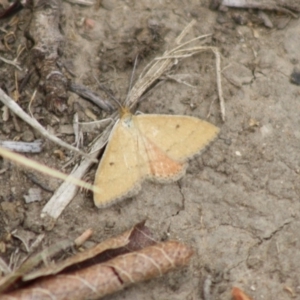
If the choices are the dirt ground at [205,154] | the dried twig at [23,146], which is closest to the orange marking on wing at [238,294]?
the dirt ground at [205,154]

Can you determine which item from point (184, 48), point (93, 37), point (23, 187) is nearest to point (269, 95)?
point (184, 48)

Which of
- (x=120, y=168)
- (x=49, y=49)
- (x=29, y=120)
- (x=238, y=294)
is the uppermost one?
(x=49, y=49)

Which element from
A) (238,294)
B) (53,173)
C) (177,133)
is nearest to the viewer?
(238,294)

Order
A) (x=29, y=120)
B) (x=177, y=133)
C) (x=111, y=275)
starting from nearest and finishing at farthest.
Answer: (x=111, y=275)
(x=29, y=120)
(x=177, y=133)

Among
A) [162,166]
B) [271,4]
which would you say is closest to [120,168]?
[162,166]

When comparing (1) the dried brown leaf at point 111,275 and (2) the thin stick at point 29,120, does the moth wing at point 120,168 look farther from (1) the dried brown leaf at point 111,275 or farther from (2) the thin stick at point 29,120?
(1) the dried brown leaf at point 111,275

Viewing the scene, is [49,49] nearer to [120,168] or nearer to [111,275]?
[120,168]

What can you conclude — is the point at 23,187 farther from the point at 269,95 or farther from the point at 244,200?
the point at 269,95
